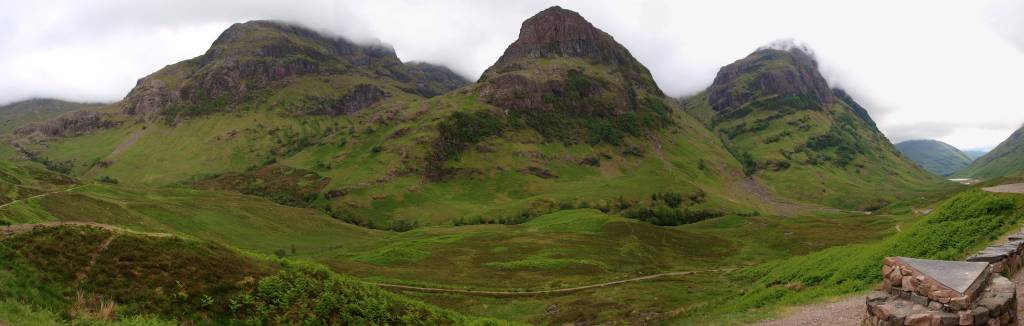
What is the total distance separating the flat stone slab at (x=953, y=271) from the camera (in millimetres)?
18781

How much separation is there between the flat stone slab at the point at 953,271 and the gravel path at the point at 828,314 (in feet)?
16.4

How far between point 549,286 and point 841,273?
48.7 m

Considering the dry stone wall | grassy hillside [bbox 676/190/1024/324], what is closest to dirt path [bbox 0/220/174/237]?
the dry stone wall

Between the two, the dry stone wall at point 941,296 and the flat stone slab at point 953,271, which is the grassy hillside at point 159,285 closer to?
the dry stone wall at point 941,296

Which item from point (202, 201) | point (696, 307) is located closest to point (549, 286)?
point (696, 307)

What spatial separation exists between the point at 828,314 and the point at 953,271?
8.92 metres

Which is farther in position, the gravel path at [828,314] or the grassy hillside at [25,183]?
the grassy hillside at [25,183]

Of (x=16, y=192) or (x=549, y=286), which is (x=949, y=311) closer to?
(x=549, y=286)

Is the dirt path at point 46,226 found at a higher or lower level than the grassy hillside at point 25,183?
higher

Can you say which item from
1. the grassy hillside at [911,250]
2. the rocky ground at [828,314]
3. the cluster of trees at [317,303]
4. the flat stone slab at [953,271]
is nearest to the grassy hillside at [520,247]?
the grassy hillside at [911,250]

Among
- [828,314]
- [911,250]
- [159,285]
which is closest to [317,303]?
[159,285]

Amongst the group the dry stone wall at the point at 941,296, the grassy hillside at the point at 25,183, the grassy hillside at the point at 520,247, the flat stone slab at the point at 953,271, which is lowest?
the grassy hillside at the point at 520,247

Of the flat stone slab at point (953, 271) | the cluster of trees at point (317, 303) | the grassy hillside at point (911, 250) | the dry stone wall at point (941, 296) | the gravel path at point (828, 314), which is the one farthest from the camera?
the grassy hillside at point (911, 250)

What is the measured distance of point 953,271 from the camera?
65.8ft
